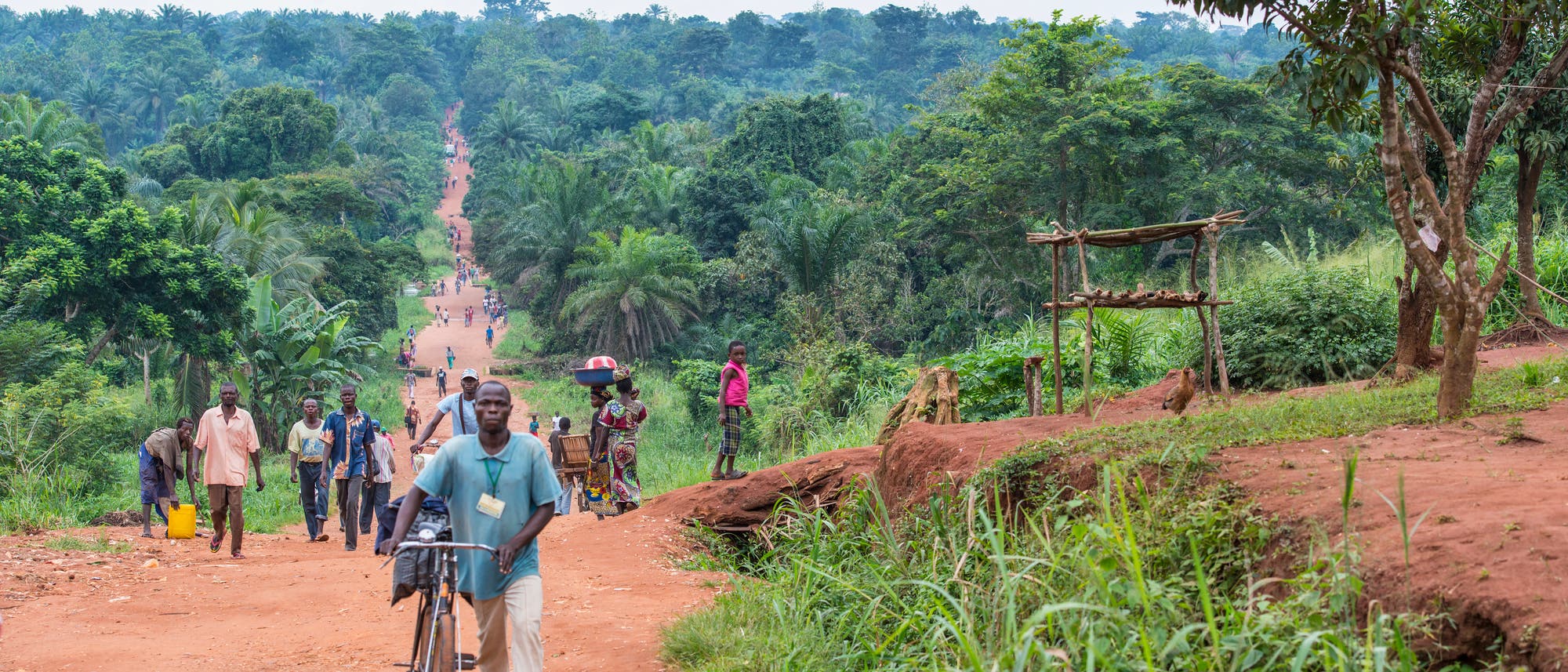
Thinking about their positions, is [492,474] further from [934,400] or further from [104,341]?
[104,341]

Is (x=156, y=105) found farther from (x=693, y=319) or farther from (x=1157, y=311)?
(x=1157, y=311)

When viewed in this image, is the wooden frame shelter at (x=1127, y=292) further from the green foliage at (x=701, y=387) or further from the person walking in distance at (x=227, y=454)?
the green foliage at (x=701, y=387)

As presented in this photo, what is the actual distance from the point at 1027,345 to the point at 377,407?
2273 centimetres

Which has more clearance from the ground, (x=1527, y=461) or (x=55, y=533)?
(x=1527, y=461)

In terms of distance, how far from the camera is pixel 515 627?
4.31 m

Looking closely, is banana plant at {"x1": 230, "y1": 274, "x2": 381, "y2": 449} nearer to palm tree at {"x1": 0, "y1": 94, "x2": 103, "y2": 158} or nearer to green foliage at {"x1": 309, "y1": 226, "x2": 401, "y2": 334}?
green foliage at {"x1": 309, "y1": 226, "x2": 401, "y2": 334}

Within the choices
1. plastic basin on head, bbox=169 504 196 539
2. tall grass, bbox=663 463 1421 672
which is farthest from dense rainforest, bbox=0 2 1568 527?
plastic basin on head, bbox=169 504 196 539

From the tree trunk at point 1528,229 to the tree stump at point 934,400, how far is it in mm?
5778

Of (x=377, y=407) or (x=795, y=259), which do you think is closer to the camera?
(x=795, y=259)

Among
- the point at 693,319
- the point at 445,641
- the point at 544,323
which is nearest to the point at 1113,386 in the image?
the point at 445,641

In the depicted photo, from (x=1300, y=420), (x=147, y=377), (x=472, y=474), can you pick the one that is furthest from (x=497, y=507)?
(x=147, y=377)

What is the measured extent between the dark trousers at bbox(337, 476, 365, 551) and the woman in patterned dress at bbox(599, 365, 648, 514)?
2036 mm

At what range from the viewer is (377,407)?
31.5 metres

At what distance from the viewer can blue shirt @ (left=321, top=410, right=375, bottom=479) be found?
378 inches
